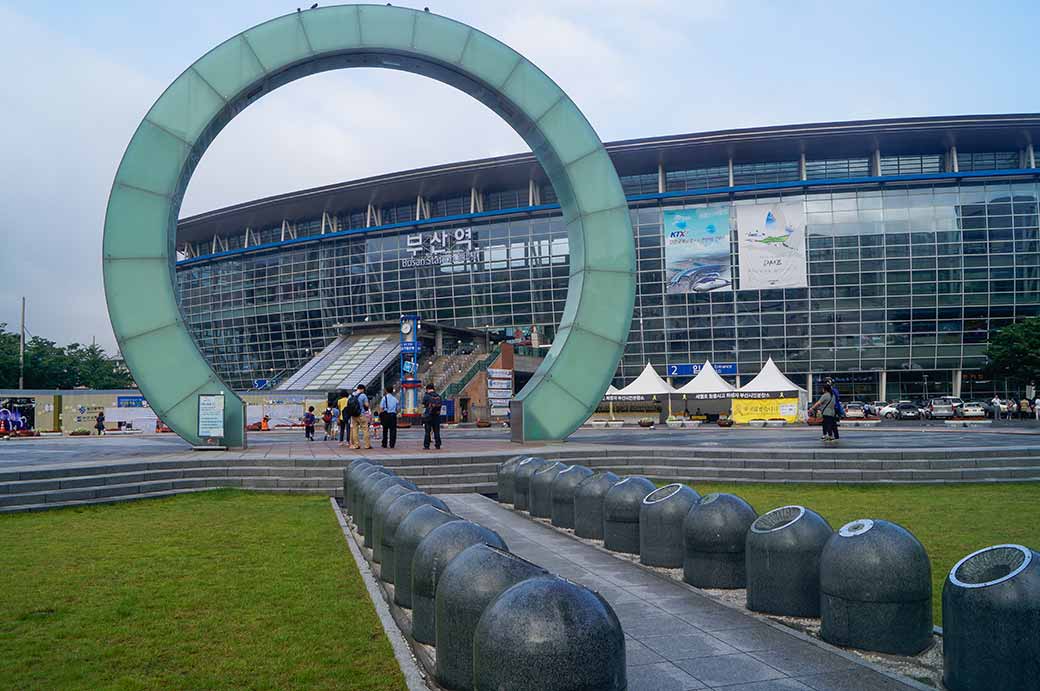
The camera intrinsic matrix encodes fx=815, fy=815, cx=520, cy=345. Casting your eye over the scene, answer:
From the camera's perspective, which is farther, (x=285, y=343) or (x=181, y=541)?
(x=285, y=343)

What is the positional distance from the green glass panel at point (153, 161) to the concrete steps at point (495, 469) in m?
6.44

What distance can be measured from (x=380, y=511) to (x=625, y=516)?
283cm

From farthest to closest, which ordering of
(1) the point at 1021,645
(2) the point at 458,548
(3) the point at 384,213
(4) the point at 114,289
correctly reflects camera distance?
(3) the point at 384,213 → (4) the point at 114,289 → (2) the point at 458,548 → (1) the point at 1021,645

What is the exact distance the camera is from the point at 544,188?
70.5 meters

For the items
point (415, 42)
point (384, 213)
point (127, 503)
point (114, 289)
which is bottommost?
point (127, 503)

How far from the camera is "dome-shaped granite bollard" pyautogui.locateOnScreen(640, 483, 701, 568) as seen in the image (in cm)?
839

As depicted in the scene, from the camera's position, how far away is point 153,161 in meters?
18.9

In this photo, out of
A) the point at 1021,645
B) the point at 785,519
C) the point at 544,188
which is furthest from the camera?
the point at 544,188

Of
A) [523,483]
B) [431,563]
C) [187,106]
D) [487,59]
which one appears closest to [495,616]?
[431,563]

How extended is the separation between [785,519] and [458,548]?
280 cm

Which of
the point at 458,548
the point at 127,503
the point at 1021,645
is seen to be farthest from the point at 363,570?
the point at 127,503

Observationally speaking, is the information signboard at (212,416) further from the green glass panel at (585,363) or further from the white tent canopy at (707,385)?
the white tent canopy at (707,385)

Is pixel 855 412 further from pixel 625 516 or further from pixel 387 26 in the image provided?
pixel 625 516

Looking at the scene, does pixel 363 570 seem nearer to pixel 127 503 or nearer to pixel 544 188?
pixel 127 503
